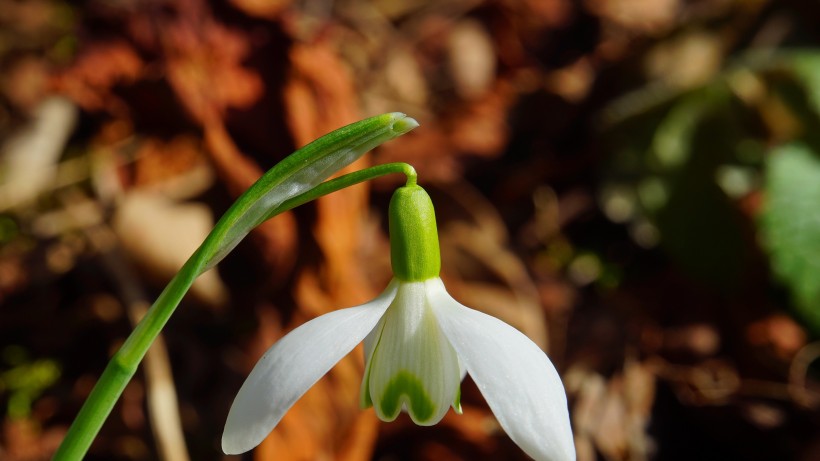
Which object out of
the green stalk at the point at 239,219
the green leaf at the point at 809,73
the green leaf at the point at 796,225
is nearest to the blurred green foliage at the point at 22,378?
the green stalk at the point at 239,219

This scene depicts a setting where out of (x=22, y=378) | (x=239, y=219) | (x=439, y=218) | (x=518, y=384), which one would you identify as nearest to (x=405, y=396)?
(x=518, y=384)

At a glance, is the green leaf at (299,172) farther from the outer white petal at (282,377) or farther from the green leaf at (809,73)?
the green leaf at (809,73)

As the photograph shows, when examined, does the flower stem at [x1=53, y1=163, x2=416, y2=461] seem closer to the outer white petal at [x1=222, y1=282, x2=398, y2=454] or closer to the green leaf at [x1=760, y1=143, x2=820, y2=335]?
the outer white petal at [x1=222, y1=282, x2=398, y2=454]

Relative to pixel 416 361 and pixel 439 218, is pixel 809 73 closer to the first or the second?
pixel 439 218

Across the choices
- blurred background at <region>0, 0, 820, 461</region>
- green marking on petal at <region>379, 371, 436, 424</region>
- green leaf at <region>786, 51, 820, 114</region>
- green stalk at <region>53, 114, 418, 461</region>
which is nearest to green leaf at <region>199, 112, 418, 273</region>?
green stalk at <region>53, 114, 418, 461</region>

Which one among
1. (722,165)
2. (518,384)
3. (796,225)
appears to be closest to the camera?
(518,384)

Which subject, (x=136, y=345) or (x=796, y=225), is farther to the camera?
(x=796, y=225)

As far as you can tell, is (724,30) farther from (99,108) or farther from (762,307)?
(99,108)

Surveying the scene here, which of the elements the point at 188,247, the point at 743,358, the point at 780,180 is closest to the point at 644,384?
the point at 743,358

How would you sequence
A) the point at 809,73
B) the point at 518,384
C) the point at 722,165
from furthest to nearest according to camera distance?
the point at 722,165 → the point at 809,73 → the point at 518,384
